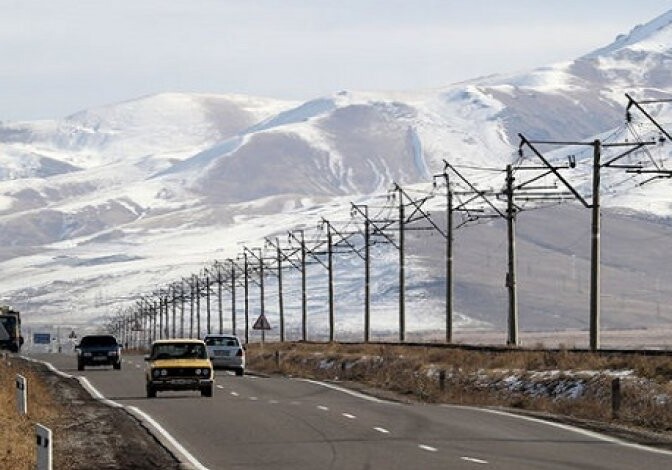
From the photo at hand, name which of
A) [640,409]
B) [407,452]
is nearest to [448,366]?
[640,409]

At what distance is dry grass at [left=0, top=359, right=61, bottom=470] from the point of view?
28094 millimetres

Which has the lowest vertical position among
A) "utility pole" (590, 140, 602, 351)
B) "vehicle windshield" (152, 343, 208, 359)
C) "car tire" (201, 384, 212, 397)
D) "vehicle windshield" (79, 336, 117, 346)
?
"car tire" (201, 384, 212, 397)

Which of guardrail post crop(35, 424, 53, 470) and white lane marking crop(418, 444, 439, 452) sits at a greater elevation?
guardrail post crop(35, 424, 53, 470)

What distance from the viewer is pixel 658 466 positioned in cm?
2789

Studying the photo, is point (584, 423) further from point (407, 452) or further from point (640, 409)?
point (407, 452)

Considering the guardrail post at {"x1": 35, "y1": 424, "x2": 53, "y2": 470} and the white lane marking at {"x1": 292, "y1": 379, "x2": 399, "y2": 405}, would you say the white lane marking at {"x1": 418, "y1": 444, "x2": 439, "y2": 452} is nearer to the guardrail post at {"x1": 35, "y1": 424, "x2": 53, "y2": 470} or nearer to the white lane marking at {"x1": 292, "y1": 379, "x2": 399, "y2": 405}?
the guardrail post at {"x1": 35, "y1": 424, "x2": 53, "y2": 470}

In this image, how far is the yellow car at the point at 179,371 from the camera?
2084 inches

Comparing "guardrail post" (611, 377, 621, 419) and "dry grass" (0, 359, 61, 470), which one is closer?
"dry grass" (0, 359, 61, 470)

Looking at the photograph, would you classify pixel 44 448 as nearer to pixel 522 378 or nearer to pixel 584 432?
pixel 584 432

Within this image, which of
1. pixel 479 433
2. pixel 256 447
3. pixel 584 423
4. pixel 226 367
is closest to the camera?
pixel 256 447

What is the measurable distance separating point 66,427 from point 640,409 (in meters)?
13.3

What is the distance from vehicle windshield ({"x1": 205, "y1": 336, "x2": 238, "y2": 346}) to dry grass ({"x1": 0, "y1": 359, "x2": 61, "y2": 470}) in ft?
66.4

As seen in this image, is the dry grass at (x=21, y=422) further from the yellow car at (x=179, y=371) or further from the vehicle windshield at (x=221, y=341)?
the vehicle windshield at (x=221, y=341)

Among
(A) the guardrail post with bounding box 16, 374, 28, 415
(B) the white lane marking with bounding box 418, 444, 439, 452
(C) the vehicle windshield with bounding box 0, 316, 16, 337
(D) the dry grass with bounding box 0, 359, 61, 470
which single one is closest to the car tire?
(D) the dry grass with bounding box 0, 359, 61, 470
